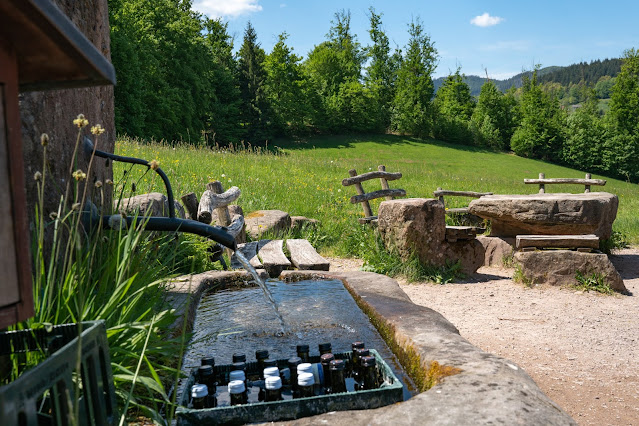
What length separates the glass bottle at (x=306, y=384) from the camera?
6.61 feet

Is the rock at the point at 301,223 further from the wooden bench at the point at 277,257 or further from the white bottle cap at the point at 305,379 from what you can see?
the white bottle cap at the point at 305,379

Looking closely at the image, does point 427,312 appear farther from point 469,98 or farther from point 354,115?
point 469,98

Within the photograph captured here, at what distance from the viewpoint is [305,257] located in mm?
5559

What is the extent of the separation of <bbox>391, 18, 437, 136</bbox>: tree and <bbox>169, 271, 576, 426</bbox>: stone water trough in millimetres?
42117

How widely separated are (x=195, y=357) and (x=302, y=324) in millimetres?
763

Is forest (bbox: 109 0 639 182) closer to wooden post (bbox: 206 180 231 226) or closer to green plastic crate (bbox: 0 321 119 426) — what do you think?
wooden post (bbox: 206 180 231 226)

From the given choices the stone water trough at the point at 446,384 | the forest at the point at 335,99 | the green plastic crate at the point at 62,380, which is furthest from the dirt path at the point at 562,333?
the forest at the point at 335,99

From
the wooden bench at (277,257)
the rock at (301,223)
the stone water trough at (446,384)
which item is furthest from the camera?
the rock at (301,223)

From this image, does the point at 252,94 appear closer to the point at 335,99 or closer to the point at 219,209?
the point at 335,99

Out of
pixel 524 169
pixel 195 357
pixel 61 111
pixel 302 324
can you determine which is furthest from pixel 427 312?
pixel 524 169

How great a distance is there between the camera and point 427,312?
3041 mm

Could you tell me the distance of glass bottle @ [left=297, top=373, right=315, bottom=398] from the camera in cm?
201

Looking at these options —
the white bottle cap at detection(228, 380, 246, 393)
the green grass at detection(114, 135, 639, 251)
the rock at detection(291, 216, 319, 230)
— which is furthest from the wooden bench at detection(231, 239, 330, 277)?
Answer: the white bottle cap at detection(228, 380, 246, 393)

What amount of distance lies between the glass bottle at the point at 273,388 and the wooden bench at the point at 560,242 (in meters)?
5.97
